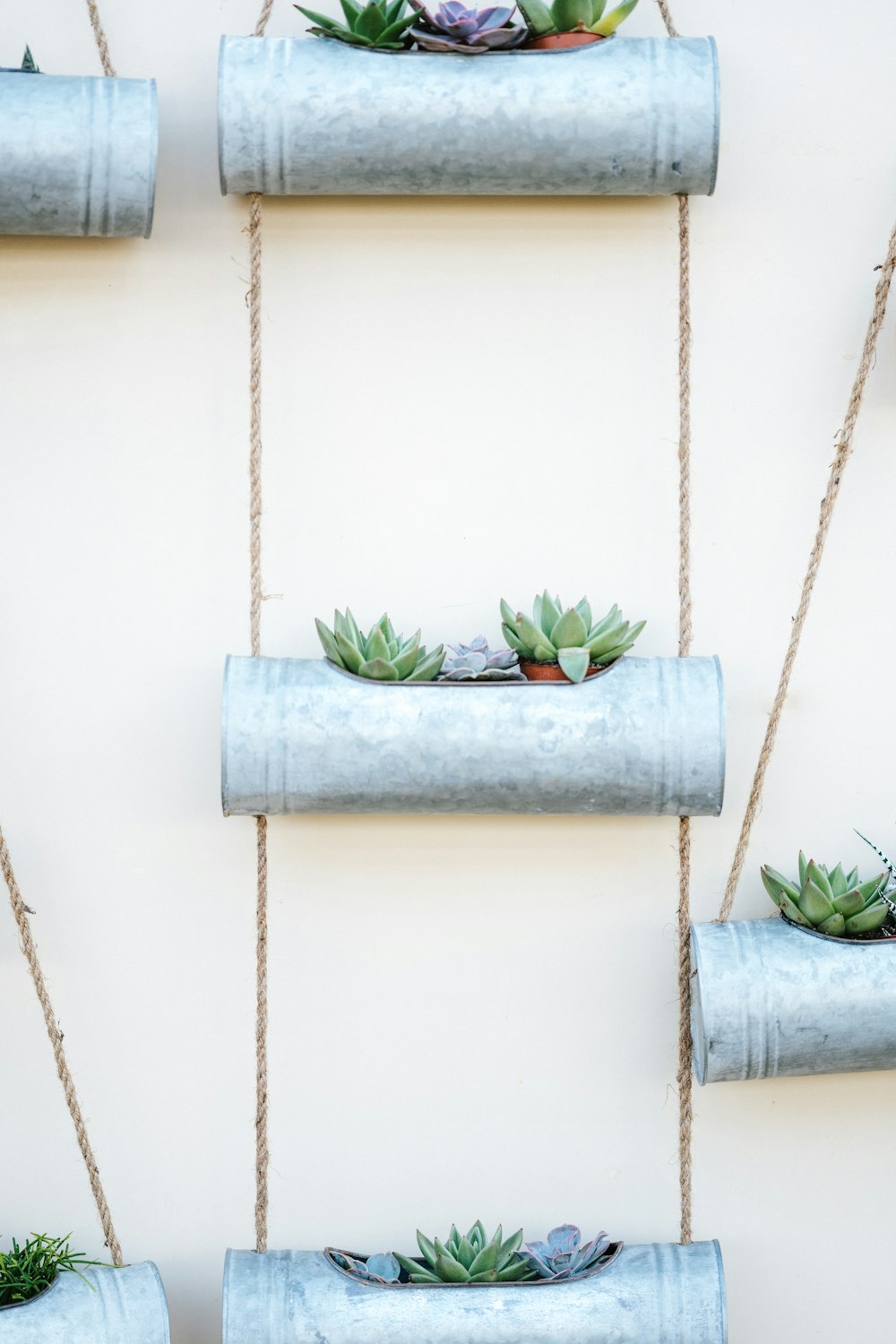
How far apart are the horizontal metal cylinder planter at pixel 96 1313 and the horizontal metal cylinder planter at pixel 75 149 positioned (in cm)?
89

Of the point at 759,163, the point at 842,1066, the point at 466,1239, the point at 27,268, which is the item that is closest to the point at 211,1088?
the point at 466,1239

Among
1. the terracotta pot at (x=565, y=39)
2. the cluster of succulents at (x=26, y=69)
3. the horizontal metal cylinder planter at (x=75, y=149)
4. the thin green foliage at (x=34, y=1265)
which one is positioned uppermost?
the terracotta pot at (x=565, y=39)

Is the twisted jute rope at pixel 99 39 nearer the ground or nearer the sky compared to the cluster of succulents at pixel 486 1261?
nearer the sky

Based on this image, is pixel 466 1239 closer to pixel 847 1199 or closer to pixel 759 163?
pixel 847 1199

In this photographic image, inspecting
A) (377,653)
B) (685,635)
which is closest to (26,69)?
(377,653)

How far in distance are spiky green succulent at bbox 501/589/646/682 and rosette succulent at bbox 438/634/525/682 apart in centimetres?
2

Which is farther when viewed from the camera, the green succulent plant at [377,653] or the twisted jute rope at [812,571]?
the twisted jute rope at [812,571]

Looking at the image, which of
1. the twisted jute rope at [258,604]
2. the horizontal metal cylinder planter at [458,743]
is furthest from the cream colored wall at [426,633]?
the horizontal metal cylinder planter at [458,743]

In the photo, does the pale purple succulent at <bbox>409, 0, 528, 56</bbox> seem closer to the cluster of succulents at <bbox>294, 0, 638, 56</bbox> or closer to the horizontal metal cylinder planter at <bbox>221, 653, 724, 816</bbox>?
the cluster of succulents at <bbox>294, 0, 638, 56</bbox>

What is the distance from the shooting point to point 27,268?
5.06ft

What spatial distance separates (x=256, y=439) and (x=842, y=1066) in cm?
74

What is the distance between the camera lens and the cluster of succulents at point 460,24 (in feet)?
4.75

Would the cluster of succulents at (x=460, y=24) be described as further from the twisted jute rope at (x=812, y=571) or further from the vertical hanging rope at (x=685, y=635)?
the twisted jute rope at (x=812, y=571)

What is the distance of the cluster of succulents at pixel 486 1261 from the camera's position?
1412 millimetres
